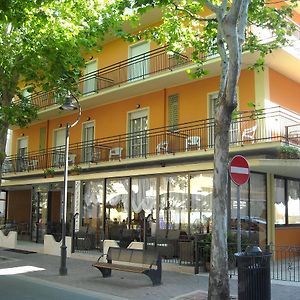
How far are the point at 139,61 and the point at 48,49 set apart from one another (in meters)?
6.28

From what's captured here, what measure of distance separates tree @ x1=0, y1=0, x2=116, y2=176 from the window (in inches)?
341

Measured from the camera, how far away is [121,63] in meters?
22.9

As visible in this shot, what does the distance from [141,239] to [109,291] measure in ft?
24.2

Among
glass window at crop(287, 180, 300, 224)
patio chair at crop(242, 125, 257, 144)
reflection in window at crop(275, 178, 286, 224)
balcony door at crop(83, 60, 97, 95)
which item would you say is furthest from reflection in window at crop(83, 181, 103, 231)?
glass window at crop(287, 180, 300, 224)

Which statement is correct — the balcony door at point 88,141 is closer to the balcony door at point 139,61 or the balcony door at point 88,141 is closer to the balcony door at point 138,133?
the balcony door at point 138,133

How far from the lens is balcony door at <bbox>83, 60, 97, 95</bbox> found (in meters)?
24.2

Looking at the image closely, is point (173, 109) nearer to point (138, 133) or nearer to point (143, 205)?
point (138, 133)

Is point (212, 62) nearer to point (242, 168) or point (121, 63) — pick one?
point (121, 63)

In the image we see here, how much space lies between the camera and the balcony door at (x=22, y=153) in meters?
28.3

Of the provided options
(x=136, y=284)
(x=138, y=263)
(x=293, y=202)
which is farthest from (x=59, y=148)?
(x=136, y=284)

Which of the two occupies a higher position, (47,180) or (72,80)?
(72,80)

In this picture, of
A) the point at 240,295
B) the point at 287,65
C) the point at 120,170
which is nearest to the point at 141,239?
the point at 120,170

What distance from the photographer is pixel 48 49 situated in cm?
1556

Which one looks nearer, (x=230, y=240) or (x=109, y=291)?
(x=109, y=291)
